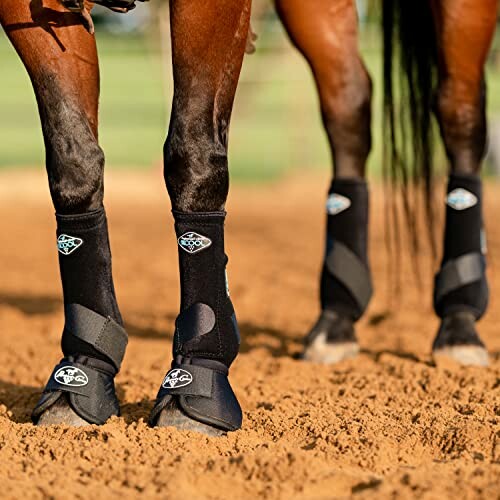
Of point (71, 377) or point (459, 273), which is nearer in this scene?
point (71, 377)

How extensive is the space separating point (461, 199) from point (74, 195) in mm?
1770

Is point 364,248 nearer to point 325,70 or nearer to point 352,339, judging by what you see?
point 352,339

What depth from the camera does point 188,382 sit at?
8.37 ft

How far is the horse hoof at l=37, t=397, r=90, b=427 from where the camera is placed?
8.46 feet

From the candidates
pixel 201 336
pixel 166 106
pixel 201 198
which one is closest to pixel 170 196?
pixel 201 198

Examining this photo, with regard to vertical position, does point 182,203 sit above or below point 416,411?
above

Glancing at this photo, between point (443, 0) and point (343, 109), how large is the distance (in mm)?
545

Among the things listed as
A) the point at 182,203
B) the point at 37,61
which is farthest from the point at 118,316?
the point at 37,61

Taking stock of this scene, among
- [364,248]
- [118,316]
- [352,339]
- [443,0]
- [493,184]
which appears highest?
[443,0]

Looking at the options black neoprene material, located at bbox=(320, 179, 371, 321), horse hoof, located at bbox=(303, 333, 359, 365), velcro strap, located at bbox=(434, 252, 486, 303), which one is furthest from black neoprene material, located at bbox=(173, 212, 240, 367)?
velcro strap, located at bbox=(434, 252, 486, 303)

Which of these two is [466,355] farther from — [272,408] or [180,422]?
[180,422]

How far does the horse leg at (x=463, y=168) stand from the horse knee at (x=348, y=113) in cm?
29

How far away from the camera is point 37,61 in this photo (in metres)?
2.58

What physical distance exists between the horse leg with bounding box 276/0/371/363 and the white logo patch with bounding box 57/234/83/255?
1434 mm
